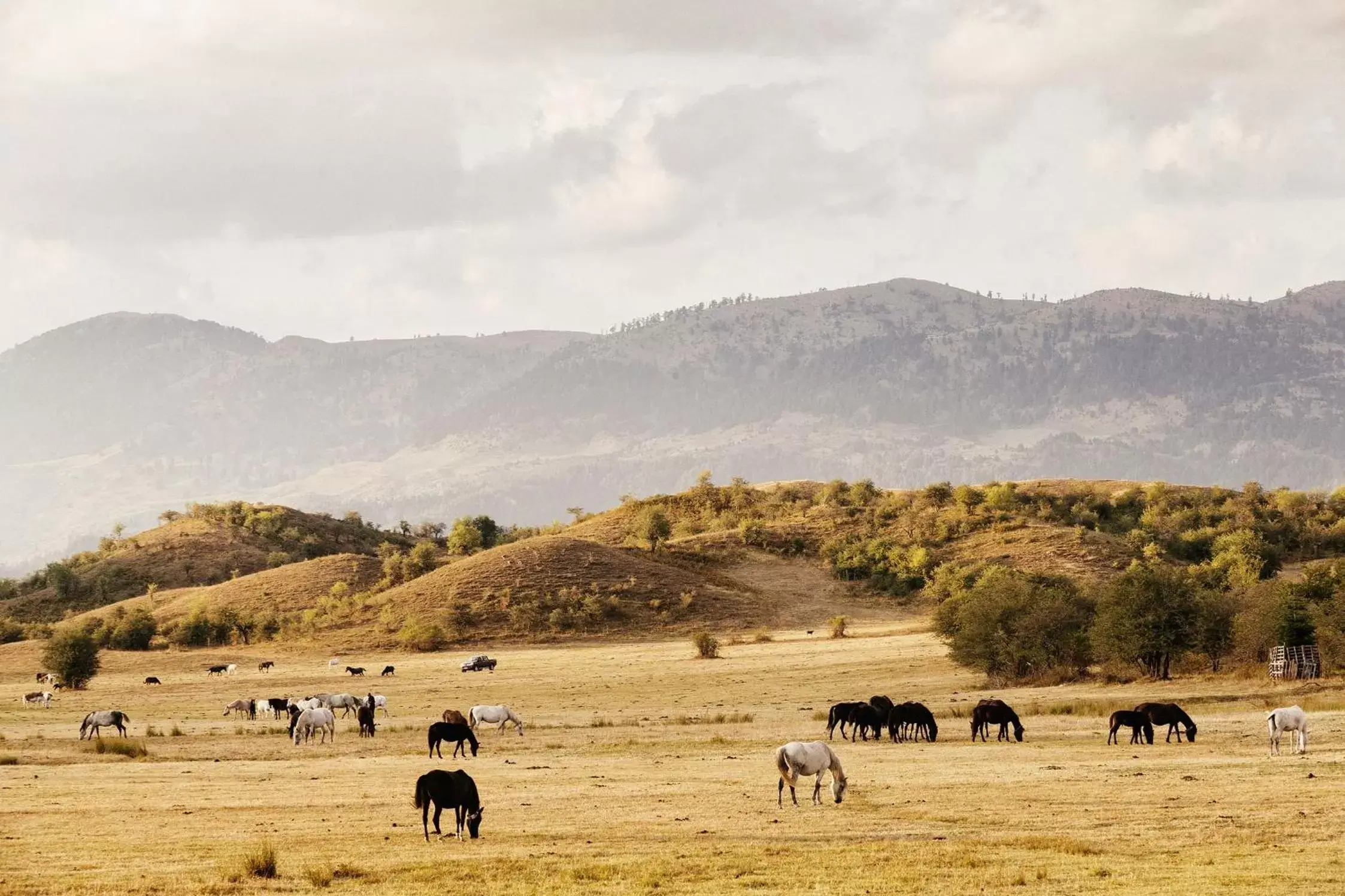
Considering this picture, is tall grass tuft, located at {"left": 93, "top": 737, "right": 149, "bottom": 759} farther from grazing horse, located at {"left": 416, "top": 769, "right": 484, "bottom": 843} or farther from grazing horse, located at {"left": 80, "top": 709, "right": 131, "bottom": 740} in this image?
grazing horse, located at {"left": 416, "top": 769, "right": 484, "bottom": 843}

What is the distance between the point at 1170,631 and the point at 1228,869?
1695 inches

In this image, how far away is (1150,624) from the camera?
212ft

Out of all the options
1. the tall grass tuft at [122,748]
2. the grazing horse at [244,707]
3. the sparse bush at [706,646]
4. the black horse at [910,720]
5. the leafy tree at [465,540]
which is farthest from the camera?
the leafy tree at [465,540]

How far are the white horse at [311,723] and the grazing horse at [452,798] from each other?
23.5m

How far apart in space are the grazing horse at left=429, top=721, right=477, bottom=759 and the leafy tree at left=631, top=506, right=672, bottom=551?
292 feet

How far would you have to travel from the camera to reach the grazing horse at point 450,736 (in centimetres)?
4441

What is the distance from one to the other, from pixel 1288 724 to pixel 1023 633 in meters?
30.4

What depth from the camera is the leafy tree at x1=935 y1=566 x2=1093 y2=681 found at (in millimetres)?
68375

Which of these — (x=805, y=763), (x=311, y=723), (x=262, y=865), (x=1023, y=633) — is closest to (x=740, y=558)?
(x=1023, y=633)

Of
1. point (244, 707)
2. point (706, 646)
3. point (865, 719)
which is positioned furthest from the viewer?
point (706, 646)

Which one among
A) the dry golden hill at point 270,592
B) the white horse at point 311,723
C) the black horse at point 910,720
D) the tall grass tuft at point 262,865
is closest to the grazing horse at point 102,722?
the white horse at point 311,723

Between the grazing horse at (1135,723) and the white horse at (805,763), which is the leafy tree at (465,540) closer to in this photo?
the grazing horse at (1135,723)

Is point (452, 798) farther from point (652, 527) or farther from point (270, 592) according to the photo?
point (652, 527)

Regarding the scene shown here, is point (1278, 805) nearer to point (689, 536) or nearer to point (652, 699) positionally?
point (652, 699)
